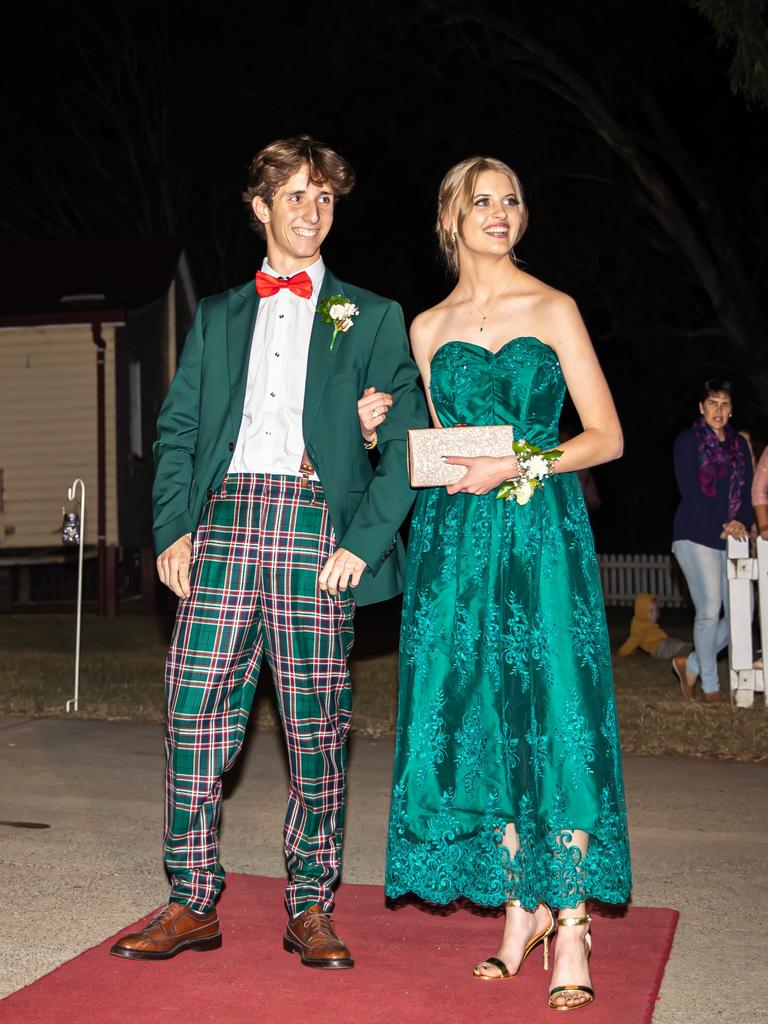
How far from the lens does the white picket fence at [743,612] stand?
977cm

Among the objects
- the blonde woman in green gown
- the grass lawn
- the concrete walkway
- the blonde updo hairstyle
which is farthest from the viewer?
the grass lawn

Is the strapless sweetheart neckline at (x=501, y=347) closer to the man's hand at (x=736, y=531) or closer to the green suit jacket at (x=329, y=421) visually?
the green suit jacket at (x=329, y=421)

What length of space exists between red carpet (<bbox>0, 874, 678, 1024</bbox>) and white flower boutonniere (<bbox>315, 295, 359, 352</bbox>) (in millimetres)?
1925

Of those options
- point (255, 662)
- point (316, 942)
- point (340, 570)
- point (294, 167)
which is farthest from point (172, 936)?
point (294, 167)

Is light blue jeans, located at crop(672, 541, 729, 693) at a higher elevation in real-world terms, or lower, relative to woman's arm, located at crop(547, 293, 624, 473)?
lower

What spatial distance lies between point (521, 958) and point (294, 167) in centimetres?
254

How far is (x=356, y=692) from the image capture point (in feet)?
35.4

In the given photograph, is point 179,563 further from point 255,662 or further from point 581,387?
point 581,387

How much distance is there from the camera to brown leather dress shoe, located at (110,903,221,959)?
435cm

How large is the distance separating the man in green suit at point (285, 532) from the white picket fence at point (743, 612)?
5755mm

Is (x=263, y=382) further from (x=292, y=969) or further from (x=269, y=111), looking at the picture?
(x=269, y=111)

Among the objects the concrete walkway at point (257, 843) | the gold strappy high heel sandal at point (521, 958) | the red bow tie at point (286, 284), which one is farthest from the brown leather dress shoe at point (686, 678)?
the red bow tie at point (286, 284)

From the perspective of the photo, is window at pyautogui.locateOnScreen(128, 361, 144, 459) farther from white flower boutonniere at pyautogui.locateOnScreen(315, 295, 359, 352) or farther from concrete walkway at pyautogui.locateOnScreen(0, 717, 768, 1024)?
white flower boutonniere at pyautogui.locateOnScreen(315, 295, 359, 352)

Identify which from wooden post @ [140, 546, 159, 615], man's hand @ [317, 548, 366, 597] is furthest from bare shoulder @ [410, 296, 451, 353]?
wooden post @ [140, 546, 159, 615]
